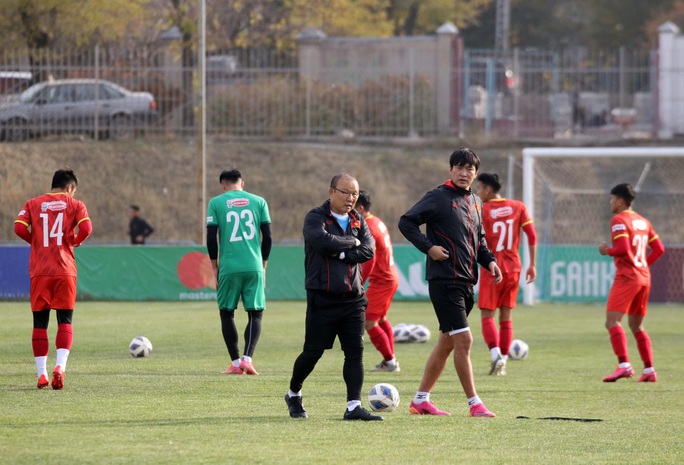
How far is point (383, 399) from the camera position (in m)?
8.80

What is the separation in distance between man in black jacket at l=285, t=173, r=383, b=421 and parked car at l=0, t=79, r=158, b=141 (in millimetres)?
23039

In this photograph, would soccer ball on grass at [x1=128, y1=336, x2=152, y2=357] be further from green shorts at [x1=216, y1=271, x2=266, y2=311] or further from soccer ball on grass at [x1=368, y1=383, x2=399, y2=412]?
soccer ball on grass at [x1=368, y1=383, x2=399, y2=412]

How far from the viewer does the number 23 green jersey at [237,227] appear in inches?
449

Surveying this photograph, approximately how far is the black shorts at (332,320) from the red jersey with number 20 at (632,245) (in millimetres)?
4490

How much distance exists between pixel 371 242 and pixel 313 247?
46 centimetres

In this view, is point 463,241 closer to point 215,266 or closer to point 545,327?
point 215,266

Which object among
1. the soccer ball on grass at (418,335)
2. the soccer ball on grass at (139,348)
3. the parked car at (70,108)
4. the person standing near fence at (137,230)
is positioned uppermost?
the parked car at (70,108)

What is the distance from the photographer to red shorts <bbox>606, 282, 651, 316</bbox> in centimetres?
1184

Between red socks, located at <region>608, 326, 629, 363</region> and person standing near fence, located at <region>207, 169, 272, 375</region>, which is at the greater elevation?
person standing near fence, located at <region>207, 169, 272, 375</region>

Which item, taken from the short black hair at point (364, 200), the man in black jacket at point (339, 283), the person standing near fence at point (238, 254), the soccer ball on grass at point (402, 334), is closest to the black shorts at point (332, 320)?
the man in black jacket at point (339, 283)

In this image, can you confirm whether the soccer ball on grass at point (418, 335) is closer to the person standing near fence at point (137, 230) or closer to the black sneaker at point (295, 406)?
the black sneaker at point (295, 406)

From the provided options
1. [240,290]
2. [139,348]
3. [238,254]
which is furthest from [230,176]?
[139,348]

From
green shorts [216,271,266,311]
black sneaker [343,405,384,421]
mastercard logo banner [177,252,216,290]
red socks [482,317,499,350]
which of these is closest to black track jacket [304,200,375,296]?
black sneaker [343,405,384,421]

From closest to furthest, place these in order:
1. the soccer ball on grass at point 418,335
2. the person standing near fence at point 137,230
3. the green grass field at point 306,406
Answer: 1. the green grass field at point 306,406
2. the soccer ball on grass at point 418,335
3. the person standing near fence at point 137,230
